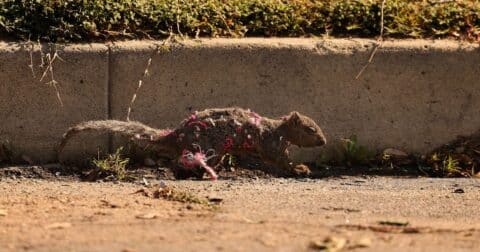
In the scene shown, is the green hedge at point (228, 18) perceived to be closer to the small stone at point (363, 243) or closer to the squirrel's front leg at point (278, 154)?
the squirrel's front leg at point (278, 154)

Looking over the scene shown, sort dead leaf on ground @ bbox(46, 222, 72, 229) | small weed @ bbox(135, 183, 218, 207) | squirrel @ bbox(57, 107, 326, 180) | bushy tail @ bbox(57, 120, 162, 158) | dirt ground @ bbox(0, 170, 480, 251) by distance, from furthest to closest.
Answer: bushy tail @ bbox(57, 120, 162, 158) → squirrel @ bbox(57, 107, 326, 180) → small weed @ bbox(135, 183, 218, 207) → dead leaf on ground @ bbox(46, 222, 72, 229) → dirt ground @ bbox(0, 170, 480, 251)

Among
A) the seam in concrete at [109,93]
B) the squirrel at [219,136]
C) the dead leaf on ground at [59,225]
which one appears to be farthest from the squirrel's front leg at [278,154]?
the dead leaf on ground at [59,225]

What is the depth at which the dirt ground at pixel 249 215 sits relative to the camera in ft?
13.9

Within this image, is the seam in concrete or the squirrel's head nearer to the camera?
the squirrel's head

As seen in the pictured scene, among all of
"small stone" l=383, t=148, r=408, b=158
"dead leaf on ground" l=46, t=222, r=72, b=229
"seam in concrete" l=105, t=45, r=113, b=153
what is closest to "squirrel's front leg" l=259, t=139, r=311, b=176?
"small stone" l=383, t=148, r=408, b=158

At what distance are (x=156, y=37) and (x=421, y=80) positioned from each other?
6.35 ft

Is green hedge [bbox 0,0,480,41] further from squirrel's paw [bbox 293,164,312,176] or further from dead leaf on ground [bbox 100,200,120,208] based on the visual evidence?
dead leaf on ground [bbox 100,200,120,208]

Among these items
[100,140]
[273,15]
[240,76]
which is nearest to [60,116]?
[100,140]

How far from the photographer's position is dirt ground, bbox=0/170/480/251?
13.9ft

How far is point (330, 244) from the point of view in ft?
13.7

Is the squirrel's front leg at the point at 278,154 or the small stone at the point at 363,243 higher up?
the small stone at the point at 363,243

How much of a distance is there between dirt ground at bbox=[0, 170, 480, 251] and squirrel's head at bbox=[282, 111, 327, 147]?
27 cm

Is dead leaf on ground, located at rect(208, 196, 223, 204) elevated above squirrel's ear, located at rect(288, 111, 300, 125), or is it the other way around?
squirrel's ear, located at rect(288, 111, 300, 125)

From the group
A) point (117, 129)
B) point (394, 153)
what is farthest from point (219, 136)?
point (394, 153)
